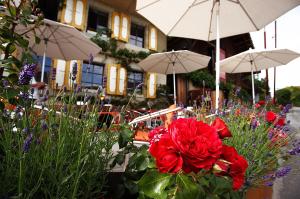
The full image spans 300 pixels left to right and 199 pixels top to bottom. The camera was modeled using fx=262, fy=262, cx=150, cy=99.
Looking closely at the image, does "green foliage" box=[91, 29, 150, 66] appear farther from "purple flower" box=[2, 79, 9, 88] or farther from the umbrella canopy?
"purple flower" box=[2, 79, 9, 88]

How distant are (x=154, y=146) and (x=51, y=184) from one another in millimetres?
412

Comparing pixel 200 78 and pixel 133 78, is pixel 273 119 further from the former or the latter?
pixel 200 78

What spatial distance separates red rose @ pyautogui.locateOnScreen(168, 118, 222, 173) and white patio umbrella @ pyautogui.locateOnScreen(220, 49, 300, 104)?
6.82m

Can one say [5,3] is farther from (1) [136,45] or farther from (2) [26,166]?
(1) [136,45]

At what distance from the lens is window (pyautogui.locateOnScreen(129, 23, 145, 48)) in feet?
41.9

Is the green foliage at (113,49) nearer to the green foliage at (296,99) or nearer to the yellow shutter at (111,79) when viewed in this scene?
the yellow shutter at (111,79)

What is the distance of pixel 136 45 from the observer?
42.1ft

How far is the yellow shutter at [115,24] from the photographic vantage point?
11.5 metres

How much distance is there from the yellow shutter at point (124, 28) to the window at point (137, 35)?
0.74 metres

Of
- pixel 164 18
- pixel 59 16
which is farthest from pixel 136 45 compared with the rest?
pixel 164 18

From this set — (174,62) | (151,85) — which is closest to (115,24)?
(151,85)

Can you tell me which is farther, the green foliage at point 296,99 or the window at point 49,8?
the green foliage at point 296,99

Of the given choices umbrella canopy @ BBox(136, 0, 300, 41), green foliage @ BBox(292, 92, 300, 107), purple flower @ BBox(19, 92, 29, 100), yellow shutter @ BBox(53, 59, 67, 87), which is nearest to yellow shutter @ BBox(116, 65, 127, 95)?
yellow shutter @ BBox(53, 59, 67, 87)

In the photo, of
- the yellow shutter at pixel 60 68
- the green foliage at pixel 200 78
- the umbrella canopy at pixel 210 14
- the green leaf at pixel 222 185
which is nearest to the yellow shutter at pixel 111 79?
the yellow shutter at pixel 60 68
